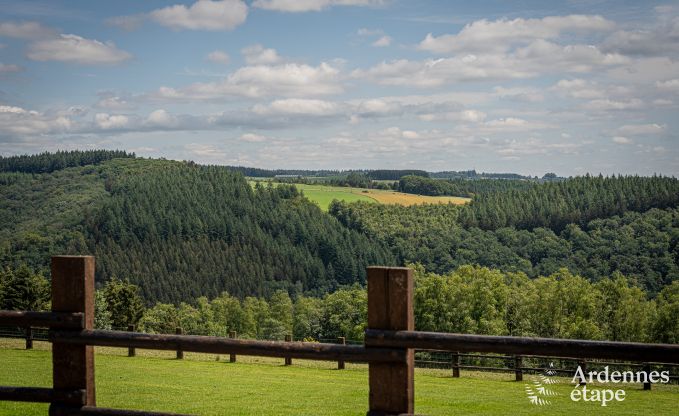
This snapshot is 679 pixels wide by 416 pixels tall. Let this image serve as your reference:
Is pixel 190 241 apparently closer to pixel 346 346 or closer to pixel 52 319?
pixel 52 319

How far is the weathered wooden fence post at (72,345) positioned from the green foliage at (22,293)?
61.0 metres

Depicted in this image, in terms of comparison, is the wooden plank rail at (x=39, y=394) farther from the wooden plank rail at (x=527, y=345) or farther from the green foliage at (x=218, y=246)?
the green foliage at (x=218, y=246)

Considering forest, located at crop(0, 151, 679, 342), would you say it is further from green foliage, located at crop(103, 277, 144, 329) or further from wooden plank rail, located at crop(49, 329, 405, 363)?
wooden plank rail, located at crop(49, 329, 405, 363)

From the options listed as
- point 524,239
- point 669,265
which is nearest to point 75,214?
point 524,239

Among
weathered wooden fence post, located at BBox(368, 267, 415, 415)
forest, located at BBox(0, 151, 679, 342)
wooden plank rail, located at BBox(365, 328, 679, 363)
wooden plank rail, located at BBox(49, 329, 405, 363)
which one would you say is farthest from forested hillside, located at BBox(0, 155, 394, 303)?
wooden plank rail, located at BBox(365, 328, 679, 363)

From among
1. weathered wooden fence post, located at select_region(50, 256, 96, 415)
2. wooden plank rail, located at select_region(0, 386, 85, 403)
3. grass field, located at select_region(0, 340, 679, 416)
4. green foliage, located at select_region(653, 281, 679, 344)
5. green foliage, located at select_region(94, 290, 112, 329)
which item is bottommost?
green foliage, located at select_region(653, 281, 679, 344)

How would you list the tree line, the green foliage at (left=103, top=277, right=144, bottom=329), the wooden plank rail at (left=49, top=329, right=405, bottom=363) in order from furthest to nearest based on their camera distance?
the green foliage at (left=103, top=277, right=144, bottom=329)
the tree line
the wooden plank rail at (left=49, top=329, right=405, bottom=363)

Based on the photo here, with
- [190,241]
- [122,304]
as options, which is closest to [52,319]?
[122,304]

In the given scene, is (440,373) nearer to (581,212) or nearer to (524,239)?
(524,239)

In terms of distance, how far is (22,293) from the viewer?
62.3 m

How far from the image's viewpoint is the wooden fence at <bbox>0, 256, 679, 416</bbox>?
3.72 meters

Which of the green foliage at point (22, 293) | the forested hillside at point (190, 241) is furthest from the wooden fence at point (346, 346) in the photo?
the forested hillside at point (190, 241)

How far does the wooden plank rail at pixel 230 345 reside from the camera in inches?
156

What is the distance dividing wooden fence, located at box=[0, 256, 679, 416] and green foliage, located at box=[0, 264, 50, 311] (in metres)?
61.1
